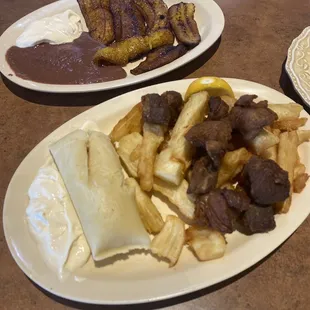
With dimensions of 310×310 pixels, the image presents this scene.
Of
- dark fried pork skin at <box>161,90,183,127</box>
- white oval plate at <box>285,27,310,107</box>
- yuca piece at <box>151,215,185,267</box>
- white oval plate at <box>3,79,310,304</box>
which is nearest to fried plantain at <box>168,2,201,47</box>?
white oval plate at <box>285,27,310,107</box>

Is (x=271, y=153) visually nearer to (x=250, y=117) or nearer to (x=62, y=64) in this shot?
(x=250, y=117)

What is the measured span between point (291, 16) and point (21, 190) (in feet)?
6.18

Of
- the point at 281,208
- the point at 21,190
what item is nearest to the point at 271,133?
the point at 281,208

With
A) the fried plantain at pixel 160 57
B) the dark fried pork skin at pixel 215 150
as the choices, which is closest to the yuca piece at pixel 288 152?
the dark fried pork skin at pixel 215 150

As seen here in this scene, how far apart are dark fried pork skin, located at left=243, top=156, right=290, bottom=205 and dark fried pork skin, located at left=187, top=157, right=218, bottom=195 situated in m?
0.12

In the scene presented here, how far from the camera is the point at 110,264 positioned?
4.13ft

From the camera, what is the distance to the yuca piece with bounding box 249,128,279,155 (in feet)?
4.43

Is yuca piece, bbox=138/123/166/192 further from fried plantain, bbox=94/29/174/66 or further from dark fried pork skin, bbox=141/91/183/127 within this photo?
fried plantain, bbox=94/29/174/66

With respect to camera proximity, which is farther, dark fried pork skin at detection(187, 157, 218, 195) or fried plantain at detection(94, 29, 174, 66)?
fried plantain at detection(94, 29, 174, 66)

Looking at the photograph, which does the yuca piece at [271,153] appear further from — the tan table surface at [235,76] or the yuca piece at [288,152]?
the tan table surface at [235,76]

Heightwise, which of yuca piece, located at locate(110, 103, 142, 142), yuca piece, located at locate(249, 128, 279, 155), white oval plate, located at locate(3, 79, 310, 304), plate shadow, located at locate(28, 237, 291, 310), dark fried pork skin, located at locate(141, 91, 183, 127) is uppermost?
dark fried pork skin, located at locate(141, 91, 183, 127)

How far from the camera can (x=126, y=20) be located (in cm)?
233

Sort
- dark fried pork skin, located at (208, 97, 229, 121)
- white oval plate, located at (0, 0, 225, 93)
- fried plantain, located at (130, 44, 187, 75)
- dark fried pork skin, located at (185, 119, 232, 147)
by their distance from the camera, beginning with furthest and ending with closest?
fried plantain, located at (130, 44, 187, 75), white oval plate, located at (0, 0, 225, 93), dark fried pork skin, located at (208, 97, 229, 121), dark fried pork skin, located at (185, 119, 232, 147)

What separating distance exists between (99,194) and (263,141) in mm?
568
